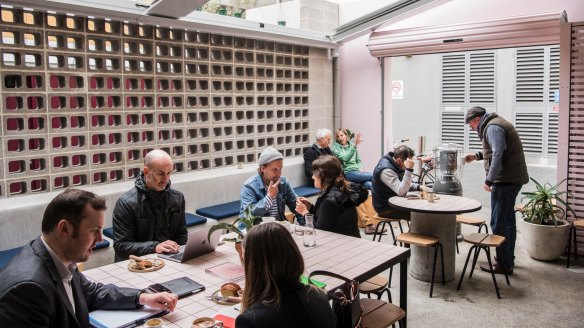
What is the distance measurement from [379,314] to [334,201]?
3.44ft

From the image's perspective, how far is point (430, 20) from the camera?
277 inches

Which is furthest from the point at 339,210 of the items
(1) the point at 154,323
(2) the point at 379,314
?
(1) the point at 154,323

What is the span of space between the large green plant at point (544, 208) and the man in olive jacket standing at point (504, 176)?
1.88ft

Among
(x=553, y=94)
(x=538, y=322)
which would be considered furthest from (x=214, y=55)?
(x=553, y=94)

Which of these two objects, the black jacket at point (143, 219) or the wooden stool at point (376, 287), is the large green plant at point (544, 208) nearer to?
the wooden stool at point (376, 287)

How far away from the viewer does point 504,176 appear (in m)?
4.95

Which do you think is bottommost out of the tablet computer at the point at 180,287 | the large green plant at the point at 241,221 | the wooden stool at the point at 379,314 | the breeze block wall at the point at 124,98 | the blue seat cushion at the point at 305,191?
the wooden stool at the point at 379,314

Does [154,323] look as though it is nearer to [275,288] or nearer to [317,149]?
[275,288]

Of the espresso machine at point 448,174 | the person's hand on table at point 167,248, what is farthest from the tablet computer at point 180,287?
the espresso machine at point 448,174

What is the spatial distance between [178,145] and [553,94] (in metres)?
6.04

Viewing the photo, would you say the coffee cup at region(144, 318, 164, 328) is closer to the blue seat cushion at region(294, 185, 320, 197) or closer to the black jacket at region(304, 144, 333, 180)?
the blue seat cushion at region(294, 185, 320, 197)

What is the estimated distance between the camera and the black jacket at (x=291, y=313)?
182cm

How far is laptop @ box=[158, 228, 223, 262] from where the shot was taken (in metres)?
2.98

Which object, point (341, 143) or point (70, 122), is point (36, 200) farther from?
point (341, 143)
